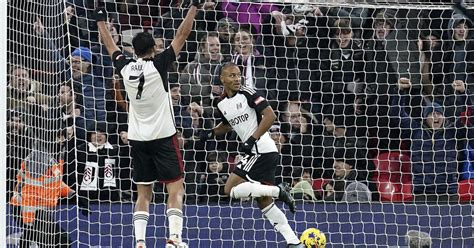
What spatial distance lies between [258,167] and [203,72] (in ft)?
6.61

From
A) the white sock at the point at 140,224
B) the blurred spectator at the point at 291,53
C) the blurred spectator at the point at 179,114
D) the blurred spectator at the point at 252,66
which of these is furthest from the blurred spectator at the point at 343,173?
the white sock at the point at 140,224

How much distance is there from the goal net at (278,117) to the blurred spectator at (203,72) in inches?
0.5

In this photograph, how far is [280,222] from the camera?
11.8 meters

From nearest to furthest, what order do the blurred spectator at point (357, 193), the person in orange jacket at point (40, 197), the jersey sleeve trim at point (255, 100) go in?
the person in orange jacket at point (40, 197) → the jersey sleeve trim at point (255, 100) → the blurred spectator at point (357, 193)

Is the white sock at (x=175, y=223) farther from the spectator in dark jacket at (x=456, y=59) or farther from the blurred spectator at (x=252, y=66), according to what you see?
the spectator in dark jacket at (x=456, y=59)

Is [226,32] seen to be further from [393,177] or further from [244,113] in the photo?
[393,177]

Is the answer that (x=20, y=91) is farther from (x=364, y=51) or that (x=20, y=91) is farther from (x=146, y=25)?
(x=364, y=51)

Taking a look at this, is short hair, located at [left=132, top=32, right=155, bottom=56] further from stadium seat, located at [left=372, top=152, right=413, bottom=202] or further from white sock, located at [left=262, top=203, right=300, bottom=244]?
stadium seat, located at [left=372, top=152, right=413, bottom=202]

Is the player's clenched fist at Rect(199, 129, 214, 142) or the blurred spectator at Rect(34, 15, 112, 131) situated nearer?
the player's clenched fist at Rect(199, 129, 214, 142)

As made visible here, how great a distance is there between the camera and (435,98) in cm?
1376

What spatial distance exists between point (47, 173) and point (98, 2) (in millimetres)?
2628

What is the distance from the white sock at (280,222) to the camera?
11.7 meters

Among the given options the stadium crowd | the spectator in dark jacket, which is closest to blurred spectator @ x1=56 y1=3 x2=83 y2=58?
the stadium crowd

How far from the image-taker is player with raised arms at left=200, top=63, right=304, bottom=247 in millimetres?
11656
